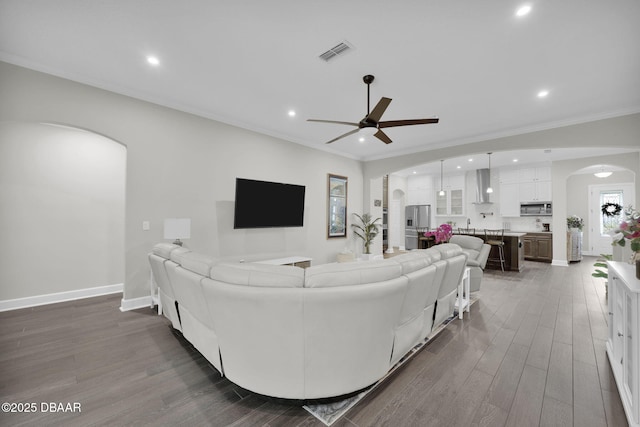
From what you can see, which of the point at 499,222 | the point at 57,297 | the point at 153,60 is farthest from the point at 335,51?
the point at 499,222

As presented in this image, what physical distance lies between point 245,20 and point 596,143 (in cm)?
539

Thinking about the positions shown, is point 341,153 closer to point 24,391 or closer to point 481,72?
point 481,72

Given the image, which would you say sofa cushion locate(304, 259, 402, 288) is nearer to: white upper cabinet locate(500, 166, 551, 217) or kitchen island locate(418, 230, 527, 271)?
kitchen island locate(418, 230, 527, 271)

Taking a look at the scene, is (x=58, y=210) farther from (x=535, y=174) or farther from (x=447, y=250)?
(x=535, y=174)

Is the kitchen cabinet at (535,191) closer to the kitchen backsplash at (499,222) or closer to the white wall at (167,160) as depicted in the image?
the kitchen backsplash at (499,222)

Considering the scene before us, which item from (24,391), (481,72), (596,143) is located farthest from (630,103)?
(24,391)

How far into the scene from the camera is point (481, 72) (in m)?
2.93

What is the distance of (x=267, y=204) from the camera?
4.70 metres

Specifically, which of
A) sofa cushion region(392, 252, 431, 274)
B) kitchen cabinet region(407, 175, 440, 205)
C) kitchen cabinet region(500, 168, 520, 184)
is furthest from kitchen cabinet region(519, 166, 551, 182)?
sofa cushion region(392, 252, 431, 274)

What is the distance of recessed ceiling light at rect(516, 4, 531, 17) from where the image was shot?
6.51 feet

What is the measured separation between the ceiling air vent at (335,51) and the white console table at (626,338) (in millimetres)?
2822

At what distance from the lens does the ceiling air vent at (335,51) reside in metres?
2.48

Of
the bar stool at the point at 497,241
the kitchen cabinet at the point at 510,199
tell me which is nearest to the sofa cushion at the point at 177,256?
the bar stool at the point at 497,241

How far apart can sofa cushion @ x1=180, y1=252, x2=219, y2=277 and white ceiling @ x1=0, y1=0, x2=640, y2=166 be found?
2049 millimetres
